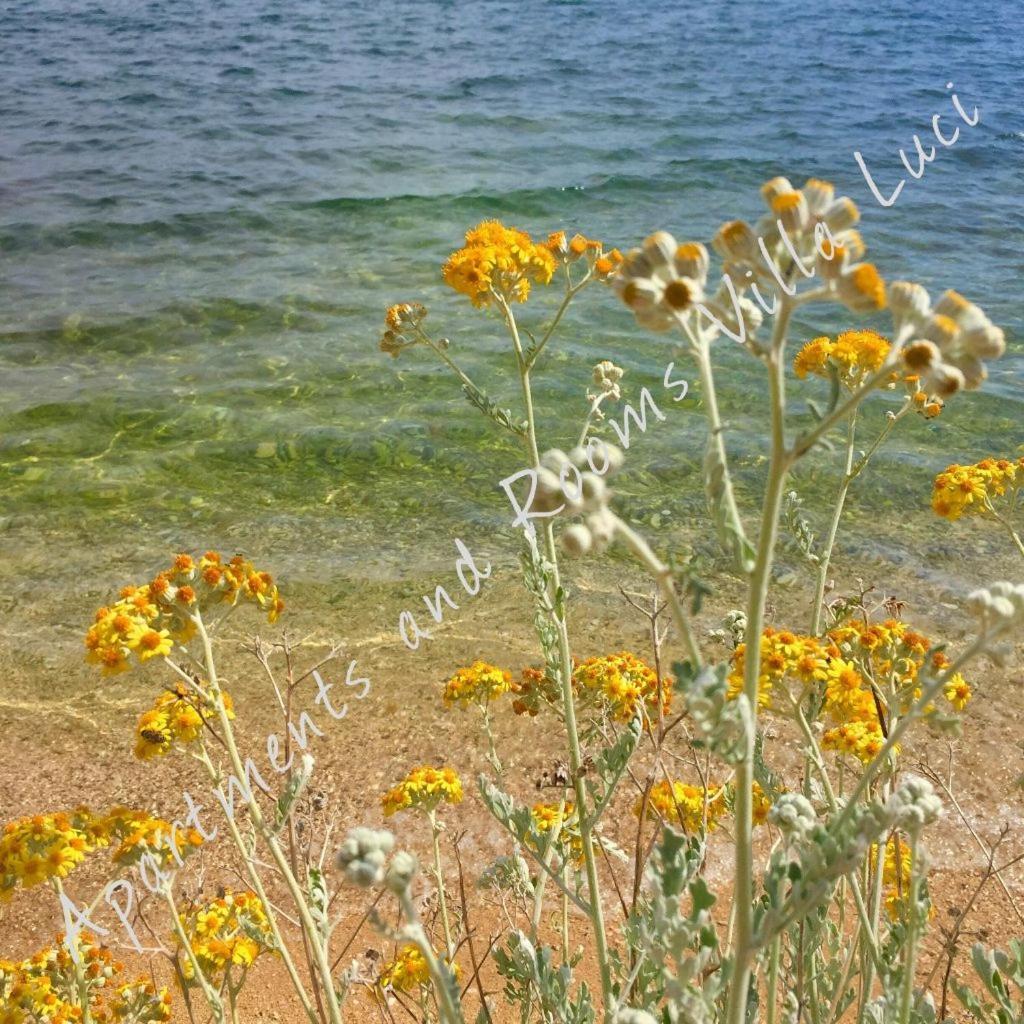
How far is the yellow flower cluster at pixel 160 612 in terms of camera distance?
212cm

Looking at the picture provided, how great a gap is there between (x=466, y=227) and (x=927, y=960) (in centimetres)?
1107

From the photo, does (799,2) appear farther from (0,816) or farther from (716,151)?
(0,816)

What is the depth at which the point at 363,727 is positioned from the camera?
473cm

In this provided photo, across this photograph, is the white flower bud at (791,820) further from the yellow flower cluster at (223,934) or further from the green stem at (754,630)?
the yellow flower cluster at (223,934)

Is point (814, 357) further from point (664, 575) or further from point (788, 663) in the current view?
point (664, 575)

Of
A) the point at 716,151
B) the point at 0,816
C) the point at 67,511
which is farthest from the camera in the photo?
the point at 716,151

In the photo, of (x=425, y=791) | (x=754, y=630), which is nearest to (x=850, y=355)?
(x=425, y=791)

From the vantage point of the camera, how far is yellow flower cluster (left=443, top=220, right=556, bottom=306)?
256 centimetres

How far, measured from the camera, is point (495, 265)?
8.50 feet

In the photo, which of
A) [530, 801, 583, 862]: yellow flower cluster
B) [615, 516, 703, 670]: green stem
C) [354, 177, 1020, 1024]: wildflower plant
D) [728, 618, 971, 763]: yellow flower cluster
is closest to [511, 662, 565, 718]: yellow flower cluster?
[354, 177, 1020, 1024]: wildflower plant

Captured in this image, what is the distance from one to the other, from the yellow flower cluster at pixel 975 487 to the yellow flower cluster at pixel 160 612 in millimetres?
1882

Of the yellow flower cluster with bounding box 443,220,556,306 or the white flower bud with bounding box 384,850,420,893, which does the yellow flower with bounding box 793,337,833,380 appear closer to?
the yellow flower cluster with bounding box 443,220,556,306

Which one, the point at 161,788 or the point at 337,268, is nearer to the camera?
the point at 161,788

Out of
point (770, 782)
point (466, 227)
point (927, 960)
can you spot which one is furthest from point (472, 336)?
point (770, 782)
